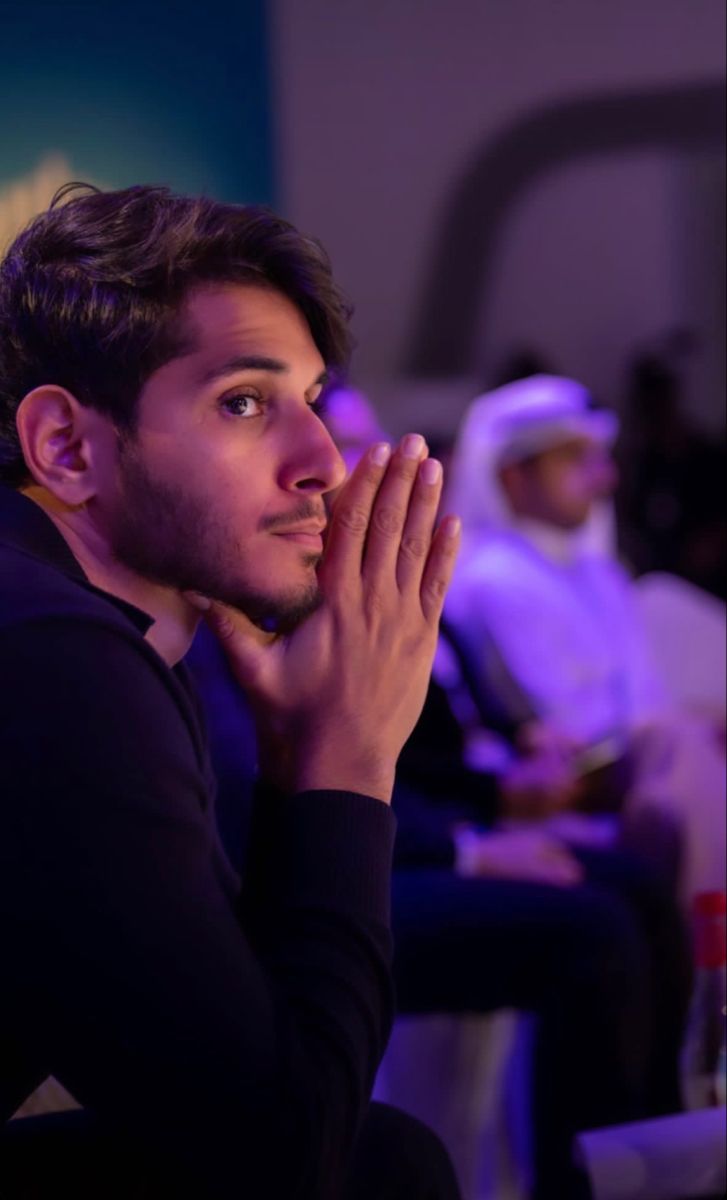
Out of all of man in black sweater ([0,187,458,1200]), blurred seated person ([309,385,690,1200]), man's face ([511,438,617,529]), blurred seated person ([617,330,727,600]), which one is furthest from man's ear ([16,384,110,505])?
blurred seated person ([617,330,727,600])

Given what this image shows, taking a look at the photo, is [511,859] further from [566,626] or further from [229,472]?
Result: [229,472]

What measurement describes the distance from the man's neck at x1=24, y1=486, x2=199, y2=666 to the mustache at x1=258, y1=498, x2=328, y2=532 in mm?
82

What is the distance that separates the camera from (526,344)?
6.67 m

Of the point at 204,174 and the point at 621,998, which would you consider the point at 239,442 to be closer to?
the point at 621,998

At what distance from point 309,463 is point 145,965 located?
0.38m

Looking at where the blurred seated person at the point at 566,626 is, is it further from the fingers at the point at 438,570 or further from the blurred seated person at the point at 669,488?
the blurred seated person at the point at 669,488

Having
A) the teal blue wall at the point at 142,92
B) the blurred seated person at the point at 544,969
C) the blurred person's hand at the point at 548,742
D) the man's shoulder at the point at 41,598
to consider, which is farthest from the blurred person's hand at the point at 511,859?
the man's shoulder at the point at 41,598

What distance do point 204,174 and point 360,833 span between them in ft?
7.69

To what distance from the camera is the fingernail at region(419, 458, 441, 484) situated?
102 centimetres

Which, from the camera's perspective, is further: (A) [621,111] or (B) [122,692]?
A: (A) [621,111]

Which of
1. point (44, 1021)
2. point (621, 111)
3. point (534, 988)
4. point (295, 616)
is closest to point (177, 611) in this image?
point (295, 616)

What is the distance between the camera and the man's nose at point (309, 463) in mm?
1014

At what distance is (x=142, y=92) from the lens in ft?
9.02

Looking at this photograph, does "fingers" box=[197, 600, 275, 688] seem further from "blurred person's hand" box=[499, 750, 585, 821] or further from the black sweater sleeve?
"blurred person's hand" box=[499, 750, 585, 821]
